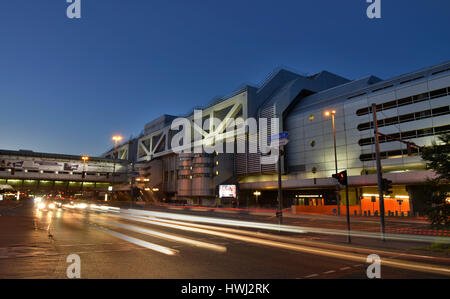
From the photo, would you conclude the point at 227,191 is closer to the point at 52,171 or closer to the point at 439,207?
the point at 439,207

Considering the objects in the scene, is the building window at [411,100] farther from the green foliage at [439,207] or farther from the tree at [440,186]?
the green foliage at [439,207]

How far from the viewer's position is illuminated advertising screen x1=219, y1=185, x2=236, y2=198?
189 feet

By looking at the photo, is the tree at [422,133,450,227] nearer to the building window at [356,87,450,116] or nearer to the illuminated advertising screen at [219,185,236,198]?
the building window at [356,87,450,116]

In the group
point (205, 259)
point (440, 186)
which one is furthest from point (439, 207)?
point (205, 259)

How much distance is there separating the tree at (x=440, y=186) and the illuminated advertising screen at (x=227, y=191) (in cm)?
4383

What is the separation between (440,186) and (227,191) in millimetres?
45316

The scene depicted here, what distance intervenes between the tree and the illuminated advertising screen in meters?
43.8

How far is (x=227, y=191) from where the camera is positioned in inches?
2295

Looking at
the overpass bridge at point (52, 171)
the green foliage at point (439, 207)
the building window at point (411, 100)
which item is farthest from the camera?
the overpass bridge at point (52, 171)

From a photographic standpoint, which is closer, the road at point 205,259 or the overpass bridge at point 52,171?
the road at point 205,259

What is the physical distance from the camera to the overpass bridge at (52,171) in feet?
303

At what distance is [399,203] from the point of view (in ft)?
155

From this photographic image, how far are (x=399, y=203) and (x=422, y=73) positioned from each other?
21.0 metres

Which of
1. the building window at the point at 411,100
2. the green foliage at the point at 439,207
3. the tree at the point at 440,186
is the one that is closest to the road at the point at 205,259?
the green foliage at the point at 439,207
